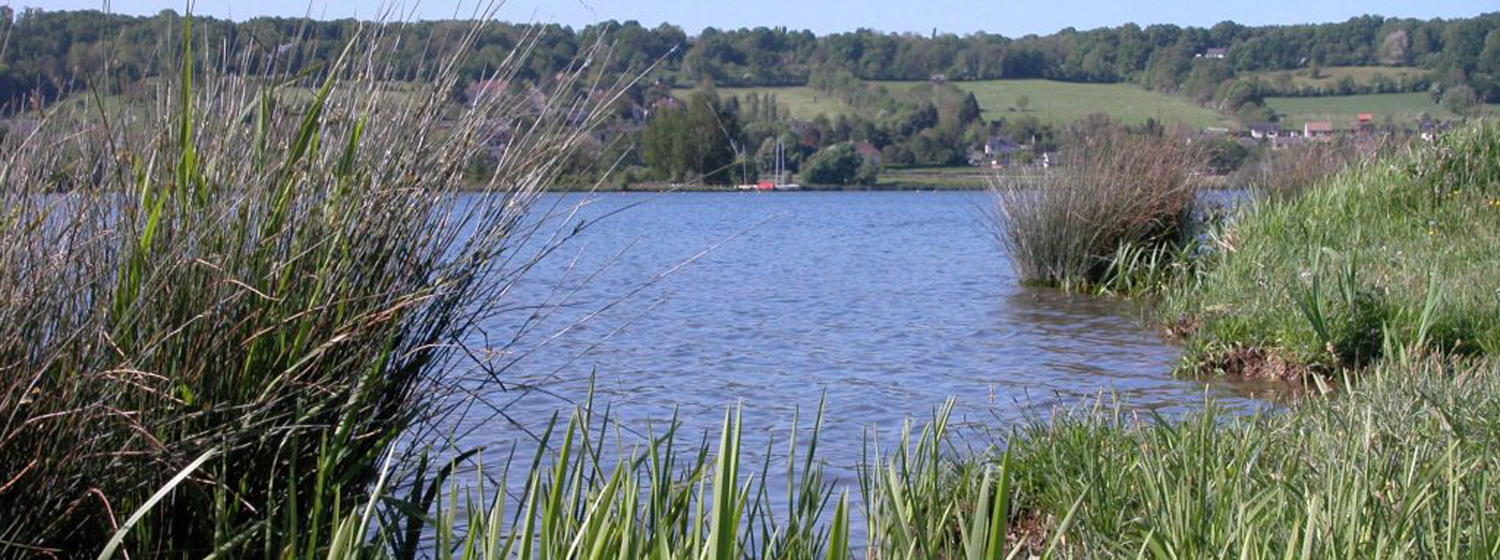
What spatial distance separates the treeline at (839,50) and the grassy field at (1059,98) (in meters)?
1.03

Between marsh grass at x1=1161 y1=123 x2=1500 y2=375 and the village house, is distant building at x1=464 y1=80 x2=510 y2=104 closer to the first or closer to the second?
marsh grass at x1=1161 y1=123 x2=1500 y2=375

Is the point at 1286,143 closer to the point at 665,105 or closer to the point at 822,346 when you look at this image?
the point at 822,346

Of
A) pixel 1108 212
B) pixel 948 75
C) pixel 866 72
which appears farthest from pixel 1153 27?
pixel 1108 212

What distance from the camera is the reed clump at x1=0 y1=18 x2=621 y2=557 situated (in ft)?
9.78

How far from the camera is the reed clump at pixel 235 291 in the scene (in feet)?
9.78

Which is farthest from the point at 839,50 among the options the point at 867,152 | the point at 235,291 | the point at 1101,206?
the point at 235,291

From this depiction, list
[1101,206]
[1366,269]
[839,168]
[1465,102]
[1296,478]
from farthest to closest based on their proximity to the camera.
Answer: [839,168] < [1465,102] < [1101,206] < [1366,269] < [1296,478]

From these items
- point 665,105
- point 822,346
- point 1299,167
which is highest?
point 665,105

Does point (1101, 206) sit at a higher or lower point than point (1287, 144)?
lower

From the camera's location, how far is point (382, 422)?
3.48 m

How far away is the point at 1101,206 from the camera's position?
13.5m

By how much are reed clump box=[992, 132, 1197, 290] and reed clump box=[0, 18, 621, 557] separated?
405 inches

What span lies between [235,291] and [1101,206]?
11.1 metres

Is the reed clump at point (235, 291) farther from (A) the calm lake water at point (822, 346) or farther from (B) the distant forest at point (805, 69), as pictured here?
(A) the calm lake water at point (822, 346)
